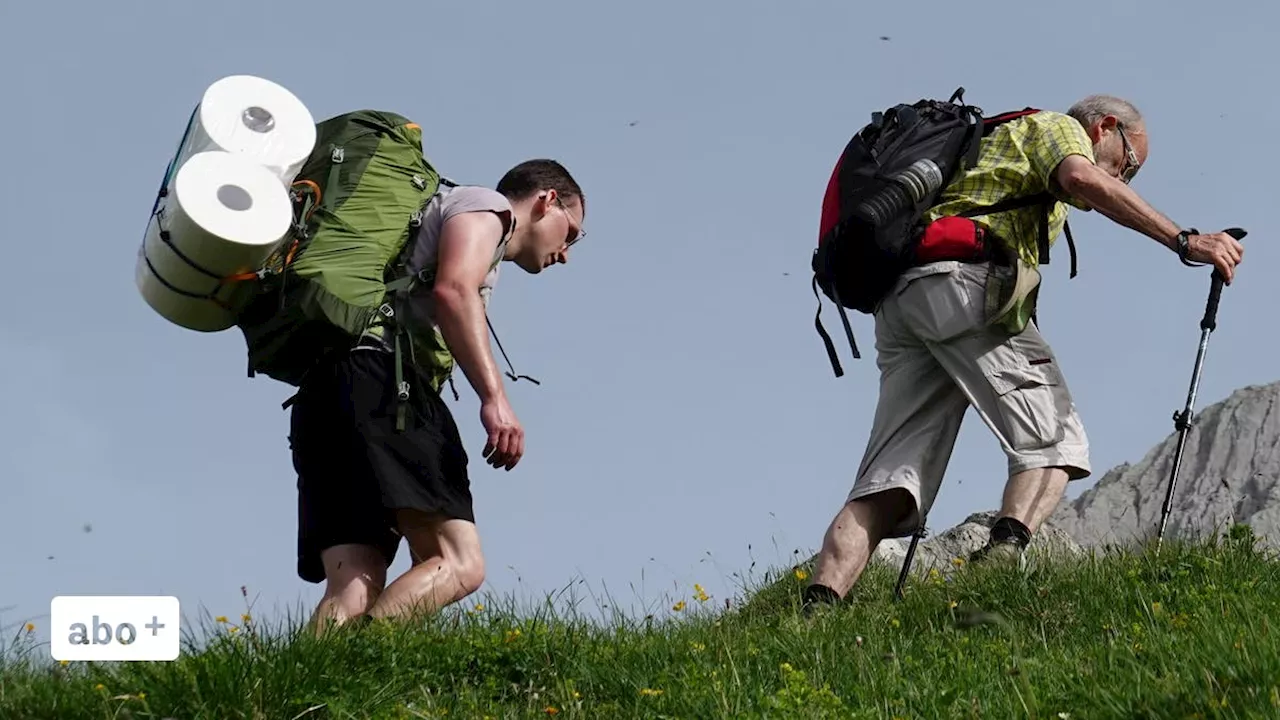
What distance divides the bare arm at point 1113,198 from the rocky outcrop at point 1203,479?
7.02 meters

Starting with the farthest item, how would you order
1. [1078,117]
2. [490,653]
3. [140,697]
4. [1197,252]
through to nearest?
1. [1078,117]
2. [1197,252]
3. [490,653]
4. [140,697]

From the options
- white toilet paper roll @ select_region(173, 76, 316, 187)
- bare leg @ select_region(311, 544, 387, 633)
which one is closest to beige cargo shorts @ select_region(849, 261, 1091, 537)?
bare leg @ select_region(311, 544, 387, 633)

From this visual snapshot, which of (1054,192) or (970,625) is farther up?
(1054,192)

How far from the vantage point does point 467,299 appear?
5973 millimetres

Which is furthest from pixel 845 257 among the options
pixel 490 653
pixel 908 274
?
pixel 490 653

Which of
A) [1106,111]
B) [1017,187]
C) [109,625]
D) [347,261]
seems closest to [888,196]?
[1017,187]

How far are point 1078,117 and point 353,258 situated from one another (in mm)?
3926

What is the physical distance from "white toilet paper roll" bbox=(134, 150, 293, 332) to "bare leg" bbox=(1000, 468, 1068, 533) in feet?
11.9

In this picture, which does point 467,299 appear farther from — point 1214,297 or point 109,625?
point 1214,297

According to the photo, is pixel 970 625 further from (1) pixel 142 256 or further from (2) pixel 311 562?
(1) pixel 142 256

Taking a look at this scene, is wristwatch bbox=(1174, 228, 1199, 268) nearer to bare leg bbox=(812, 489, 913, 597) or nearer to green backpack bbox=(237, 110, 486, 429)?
bare leg bbox=(812, 489, 913, 597)

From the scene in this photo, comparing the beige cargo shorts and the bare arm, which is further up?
the bare arm

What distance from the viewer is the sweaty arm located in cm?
596

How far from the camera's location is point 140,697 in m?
5.01
